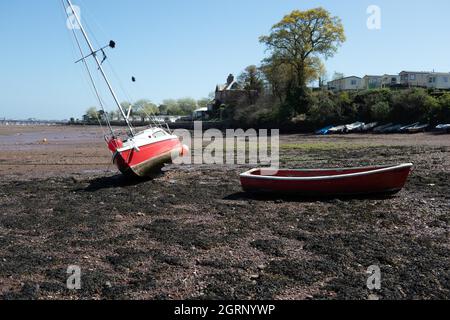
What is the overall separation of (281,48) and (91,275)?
6536 cm

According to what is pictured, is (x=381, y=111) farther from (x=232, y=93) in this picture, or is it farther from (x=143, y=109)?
(x=232, y=93)

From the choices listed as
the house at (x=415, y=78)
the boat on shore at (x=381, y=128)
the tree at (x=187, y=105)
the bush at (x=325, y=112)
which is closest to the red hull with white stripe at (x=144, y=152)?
the boat on shore at (x=381, y=128)

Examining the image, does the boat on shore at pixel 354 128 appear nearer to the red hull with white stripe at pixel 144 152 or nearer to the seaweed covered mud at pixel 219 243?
the red hull with white stripe at pixel 144 152

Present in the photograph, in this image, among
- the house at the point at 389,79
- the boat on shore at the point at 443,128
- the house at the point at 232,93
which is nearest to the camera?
the boat on shore at the point at 443,128

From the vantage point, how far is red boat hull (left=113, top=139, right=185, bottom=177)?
19500mm

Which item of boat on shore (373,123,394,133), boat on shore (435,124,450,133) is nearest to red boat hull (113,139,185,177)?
boat on shore (435,124,450,133)

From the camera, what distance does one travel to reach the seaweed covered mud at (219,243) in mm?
7844

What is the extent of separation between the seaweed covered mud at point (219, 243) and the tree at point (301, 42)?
5229 centimetres

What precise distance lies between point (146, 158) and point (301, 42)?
53.1m

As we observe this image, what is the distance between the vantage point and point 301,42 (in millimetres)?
68375

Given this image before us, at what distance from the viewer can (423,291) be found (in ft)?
24.5

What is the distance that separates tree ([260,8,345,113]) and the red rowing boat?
176 ft
